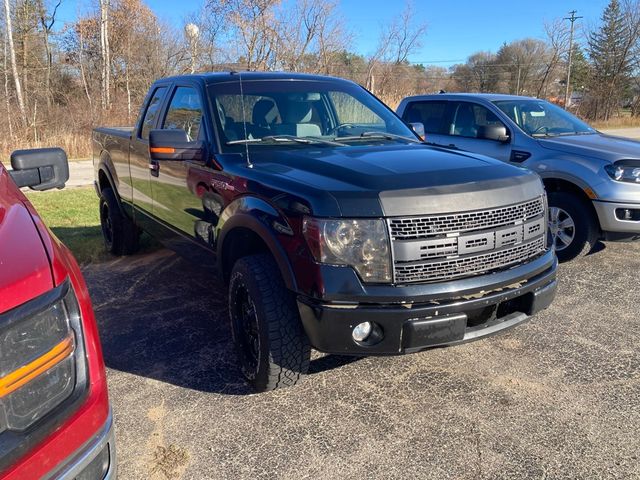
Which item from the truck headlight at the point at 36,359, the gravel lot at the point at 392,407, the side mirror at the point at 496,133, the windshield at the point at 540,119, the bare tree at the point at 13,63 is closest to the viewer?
the truck headlight at the point at 36,359

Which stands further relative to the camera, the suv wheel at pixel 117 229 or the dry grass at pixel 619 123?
the dry grass at pixel 619 123

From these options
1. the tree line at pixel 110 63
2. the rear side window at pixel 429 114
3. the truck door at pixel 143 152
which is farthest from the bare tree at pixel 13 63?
the truck door at pixel 143 152

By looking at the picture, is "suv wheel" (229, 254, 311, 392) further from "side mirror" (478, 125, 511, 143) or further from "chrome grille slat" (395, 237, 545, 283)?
"side mirror" (478, 125, 511, 143)

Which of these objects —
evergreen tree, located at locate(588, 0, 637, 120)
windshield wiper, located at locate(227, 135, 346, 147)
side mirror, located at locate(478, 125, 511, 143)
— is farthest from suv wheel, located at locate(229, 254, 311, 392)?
evergreen tree, located at locate(588, 0, 637, 120)

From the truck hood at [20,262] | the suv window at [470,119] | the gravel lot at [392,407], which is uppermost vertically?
the suv window at [470,119]

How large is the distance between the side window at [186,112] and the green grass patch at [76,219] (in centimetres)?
233

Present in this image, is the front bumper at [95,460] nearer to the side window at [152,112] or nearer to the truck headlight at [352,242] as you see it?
the truck headlight at [352,242]

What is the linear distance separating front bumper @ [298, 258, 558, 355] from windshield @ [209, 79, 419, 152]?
1448 millimetres

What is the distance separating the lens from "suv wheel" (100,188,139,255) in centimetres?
577

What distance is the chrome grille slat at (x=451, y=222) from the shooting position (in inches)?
98.4

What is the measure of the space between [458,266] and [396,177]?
1.84ft

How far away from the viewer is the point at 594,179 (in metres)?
5.18

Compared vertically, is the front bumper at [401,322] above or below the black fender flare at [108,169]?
below

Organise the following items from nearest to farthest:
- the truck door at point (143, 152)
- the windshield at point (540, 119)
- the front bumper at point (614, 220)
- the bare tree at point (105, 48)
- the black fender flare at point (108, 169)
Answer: the truck door at point (143, 152) < the front bumper at point (614, 220) < the black fender flare at point (108, 169) < the windshield at point (540, 119) < the bare tree at point (105, 48)
